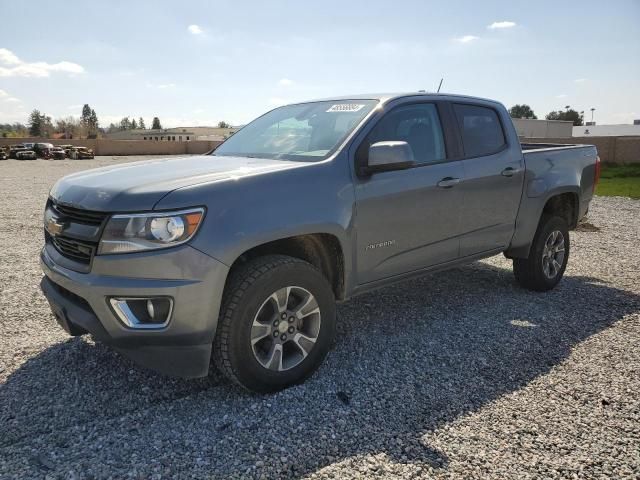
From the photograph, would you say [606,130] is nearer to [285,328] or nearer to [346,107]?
[346,107]

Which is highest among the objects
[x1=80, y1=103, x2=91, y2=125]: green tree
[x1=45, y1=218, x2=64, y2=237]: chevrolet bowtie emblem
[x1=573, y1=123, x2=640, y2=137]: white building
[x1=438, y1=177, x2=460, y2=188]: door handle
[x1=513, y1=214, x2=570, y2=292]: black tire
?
[x1=80, y1=103, x2=91, y2=125]: green tree

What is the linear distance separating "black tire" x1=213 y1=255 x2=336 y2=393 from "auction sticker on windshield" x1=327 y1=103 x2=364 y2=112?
1422 mm

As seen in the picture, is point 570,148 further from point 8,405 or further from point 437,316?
point 8,405

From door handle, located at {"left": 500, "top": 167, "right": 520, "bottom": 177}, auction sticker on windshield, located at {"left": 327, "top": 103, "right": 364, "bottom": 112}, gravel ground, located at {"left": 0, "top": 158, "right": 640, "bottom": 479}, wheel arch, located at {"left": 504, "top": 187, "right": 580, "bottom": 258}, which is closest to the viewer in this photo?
gravel ground, located at {"left": 0, "top": 158, "right": 640, "bottom": 479}

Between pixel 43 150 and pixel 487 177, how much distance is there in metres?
48.5

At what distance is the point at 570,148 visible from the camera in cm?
585

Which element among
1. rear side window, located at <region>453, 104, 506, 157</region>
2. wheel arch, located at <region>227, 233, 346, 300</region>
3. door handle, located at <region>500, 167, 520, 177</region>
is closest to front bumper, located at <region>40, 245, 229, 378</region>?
wheel arch, located at <region>227, 233, 346, 300</region>

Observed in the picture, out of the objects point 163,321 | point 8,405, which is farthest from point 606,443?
point 8,405

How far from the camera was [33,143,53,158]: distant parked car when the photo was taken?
4541cm

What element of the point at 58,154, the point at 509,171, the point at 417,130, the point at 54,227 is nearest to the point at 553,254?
the point at 509,171

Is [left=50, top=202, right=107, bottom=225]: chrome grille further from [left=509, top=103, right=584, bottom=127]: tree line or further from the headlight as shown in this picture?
[left=509, top=103, right=584, bottom=127]: tree line

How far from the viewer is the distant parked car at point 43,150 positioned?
45.4 meters

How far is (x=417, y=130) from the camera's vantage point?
4.34 m

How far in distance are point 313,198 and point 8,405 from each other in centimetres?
223
